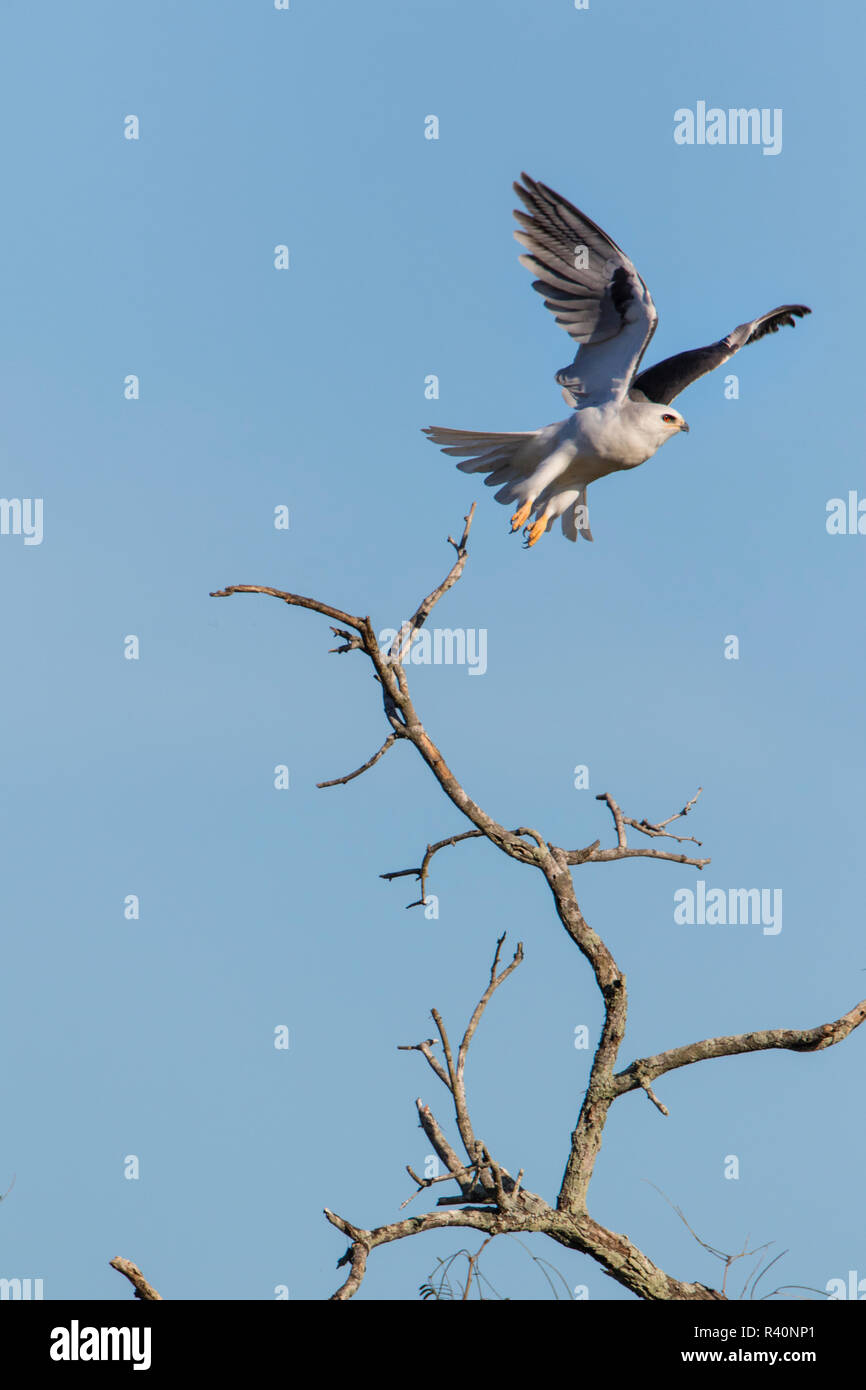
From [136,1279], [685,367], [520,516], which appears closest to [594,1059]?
[136,1279]

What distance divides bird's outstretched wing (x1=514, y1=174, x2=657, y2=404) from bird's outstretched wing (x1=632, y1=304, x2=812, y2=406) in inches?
13.4

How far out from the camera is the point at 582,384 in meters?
10.4

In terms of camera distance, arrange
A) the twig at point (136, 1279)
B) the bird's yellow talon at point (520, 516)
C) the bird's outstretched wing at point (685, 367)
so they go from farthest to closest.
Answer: the bird's outstretched wing at point (685, 367)
the bird's yellow talon at point (520, 516)
the twig at point (136, 1279)

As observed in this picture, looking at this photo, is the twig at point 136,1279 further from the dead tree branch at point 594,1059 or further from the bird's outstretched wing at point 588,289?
the bird's outstretched wing at point 588,289

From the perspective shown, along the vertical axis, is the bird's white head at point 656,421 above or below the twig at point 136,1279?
above

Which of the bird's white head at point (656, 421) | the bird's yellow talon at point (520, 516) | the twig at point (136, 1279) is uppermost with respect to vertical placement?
the bird's white head at point (656, 421)

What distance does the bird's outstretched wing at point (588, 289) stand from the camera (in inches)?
386

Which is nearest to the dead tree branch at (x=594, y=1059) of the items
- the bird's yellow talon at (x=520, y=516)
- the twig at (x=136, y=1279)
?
the twig at (x=136, y=1279)

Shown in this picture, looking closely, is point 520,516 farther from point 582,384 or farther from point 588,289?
point 588,289

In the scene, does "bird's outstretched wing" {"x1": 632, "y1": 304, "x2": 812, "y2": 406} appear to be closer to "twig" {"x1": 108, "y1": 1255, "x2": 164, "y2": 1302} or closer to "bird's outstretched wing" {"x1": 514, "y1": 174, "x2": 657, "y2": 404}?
"bird's outstretched wing" {"x1": 514, "y1": 174, "x2": 657, "y2": 404}

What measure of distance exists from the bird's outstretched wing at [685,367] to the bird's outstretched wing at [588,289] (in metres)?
0.34
